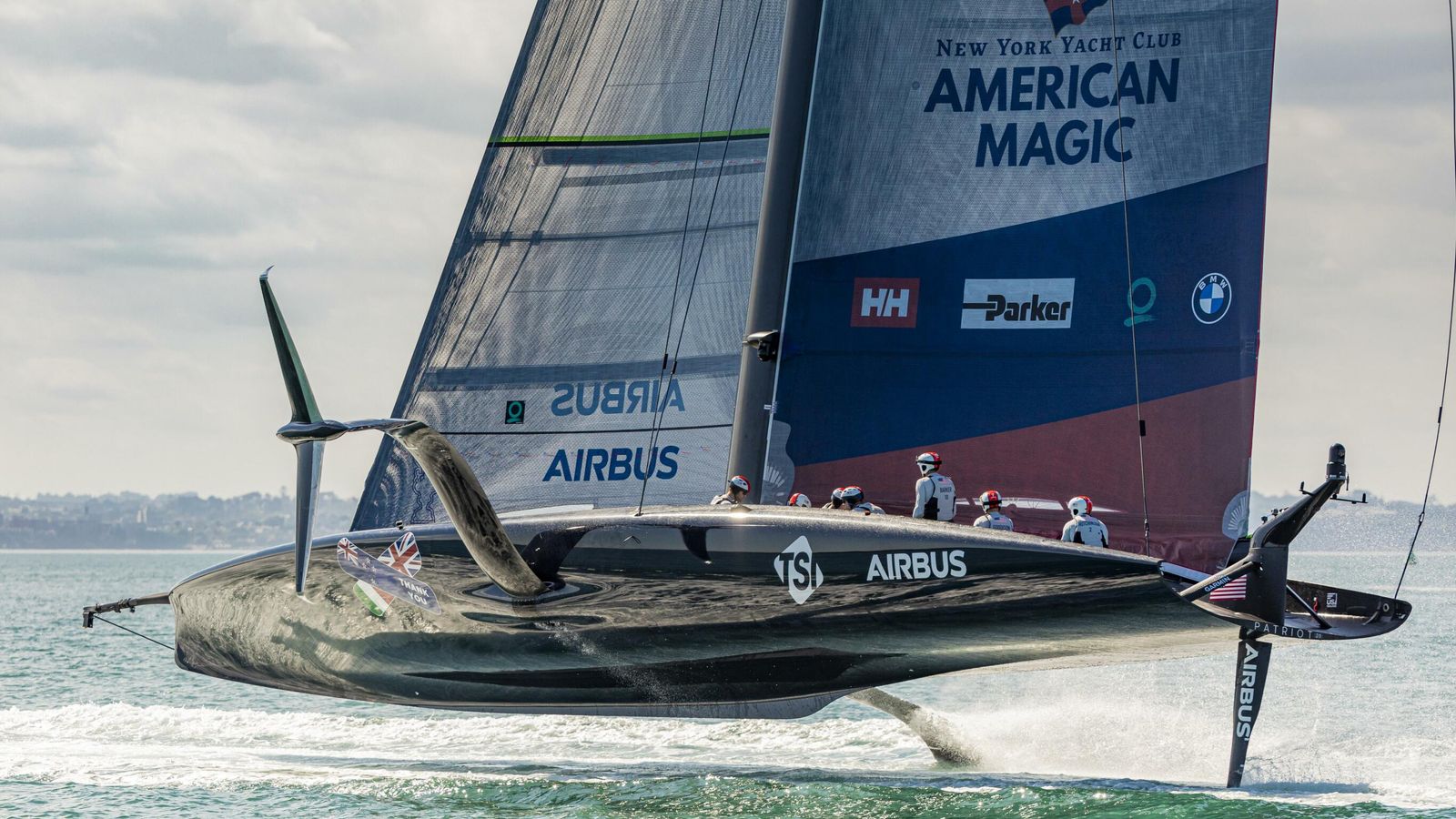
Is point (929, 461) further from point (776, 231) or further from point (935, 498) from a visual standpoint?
point (776, 231)

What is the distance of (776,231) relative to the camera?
1031 centimetres

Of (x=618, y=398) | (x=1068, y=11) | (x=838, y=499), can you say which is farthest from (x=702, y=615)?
(x=1068, y=11)

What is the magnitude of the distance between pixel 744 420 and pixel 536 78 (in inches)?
121

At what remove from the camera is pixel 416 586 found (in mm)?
9531

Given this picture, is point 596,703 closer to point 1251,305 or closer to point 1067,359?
point 1067,359

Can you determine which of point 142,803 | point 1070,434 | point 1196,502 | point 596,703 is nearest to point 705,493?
point 596,703

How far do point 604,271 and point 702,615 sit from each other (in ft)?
10.3

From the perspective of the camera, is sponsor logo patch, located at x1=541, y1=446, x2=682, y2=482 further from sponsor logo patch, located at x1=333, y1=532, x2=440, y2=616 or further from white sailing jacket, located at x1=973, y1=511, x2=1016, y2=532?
white sailing jacket, located at x1=973, y1=511, x2=1016, y2=532

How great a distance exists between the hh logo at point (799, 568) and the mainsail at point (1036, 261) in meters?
1.50

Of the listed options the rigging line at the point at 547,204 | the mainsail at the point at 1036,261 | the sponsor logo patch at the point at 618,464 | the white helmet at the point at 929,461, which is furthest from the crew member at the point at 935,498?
the rigging line at the point at 547,204

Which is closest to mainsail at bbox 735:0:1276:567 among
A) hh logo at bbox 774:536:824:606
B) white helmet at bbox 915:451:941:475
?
white helmet at bbox 915:451:941:475

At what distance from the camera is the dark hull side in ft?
27.4

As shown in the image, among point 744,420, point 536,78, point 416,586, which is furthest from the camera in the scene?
point 536,78

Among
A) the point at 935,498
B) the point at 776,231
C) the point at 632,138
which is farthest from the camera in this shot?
the point at 632,138
